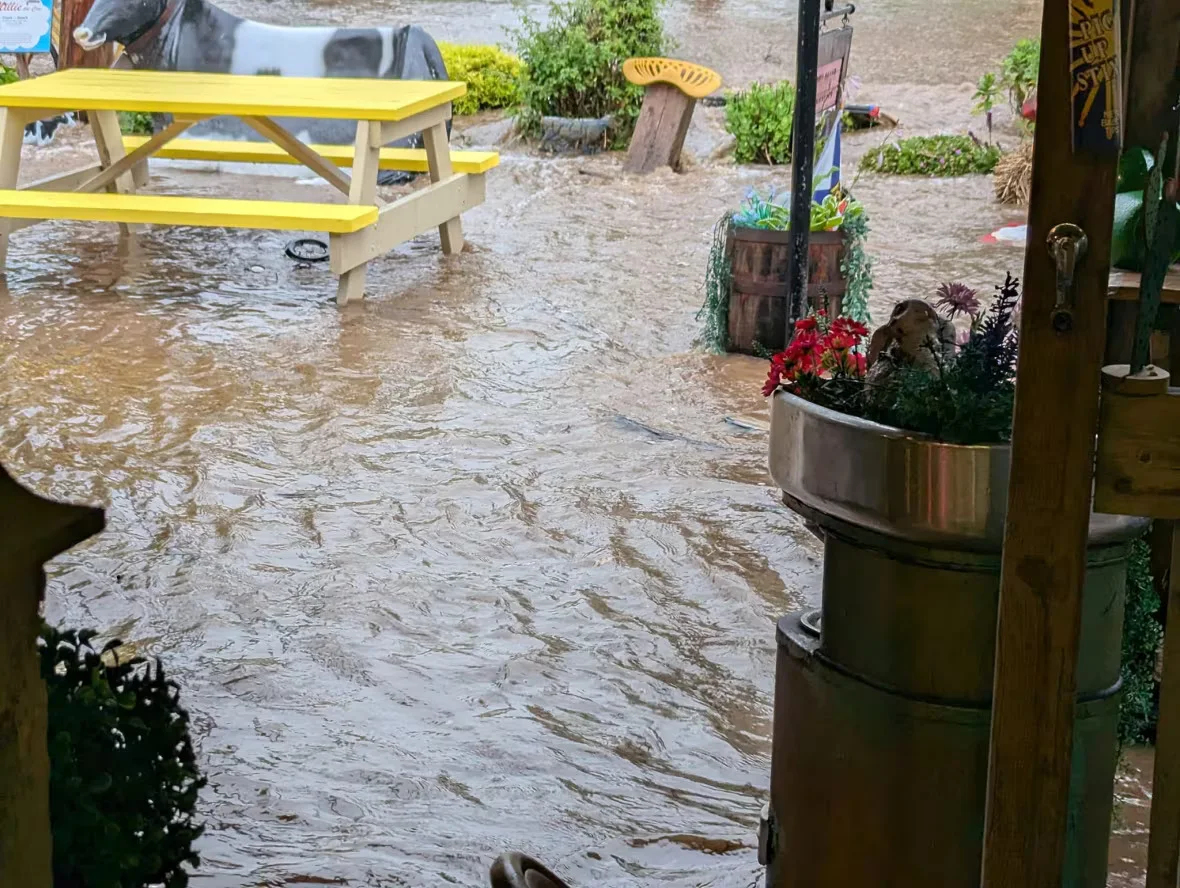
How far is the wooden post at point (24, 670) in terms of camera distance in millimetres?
1393

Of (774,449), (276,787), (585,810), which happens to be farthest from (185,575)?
(774,449)

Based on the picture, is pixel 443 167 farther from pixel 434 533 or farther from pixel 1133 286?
pixel 1133 286

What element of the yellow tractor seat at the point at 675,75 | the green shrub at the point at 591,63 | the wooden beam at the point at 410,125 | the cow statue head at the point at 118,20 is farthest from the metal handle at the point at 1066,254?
the green shrub at the point at 591,63

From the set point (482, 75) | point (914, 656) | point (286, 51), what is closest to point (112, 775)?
point (914, 656)

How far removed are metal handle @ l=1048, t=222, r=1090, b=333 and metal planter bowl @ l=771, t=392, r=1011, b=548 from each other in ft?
0.98

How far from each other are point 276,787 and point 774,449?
4.65 ft

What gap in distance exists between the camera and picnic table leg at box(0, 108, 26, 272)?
7.42 m

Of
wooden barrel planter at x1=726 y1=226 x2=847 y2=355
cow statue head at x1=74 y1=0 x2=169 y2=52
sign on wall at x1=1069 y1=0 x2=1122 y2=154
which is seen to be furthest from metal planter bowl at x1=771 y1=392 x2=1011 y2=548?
cow statue head at x1=74 y1=0 x2=169 y2=52

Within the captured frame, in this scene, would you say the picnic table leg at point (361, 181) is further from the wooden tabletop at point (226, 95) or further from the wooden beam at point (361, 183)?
the wooden tabletop at point (226, 95)

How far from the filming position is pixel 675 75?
33.7 feet

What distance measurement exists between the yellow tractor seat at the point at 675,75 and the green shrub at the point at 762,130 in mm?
865

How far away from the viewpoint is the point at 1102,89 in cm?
156

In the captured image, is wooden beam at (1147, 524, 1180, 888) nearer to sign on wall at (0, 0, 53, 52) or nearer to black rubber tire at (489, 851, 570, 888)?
black rubber tire at (489, 851, 570, 888)

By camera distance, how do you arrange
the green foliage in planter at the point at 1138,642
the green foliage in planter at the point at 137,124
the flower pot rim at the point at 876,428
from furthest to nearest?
the green foliage in planter at the point at 137,124 < the green foliage in planter at the point at 1138,642 < the flower pot rim at the point at 876,428
